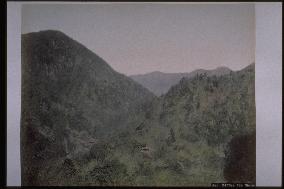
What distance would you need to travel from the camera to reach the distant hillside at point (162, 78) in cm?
399

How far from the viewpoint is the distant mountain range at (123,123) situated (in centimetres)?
401

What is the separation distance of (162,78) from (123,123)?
0.53 metres

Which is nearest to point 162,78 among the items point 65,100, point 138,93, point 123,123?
point 138,93

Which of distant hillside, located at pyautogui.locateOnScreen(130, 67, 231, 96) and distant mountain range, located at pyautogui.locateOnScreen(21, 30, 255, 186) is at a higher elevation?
distant hillside, located at pyautogui.locateOnScreen(130, 67, 231, 96)

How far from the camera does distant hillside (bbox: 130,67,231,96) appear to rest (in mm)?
3988

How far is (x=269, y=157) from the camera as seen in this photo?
13.0 feet

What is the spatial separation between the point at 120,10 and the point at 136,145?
1.20 meters

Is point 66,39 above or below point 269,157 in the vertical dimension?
above

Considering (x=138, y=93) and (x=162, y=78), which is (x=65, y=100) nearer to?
(x=138, y=93)

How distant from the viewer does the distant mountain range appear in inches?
158

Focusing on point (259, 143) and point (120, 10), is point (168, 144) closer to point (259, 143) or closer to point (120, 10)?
point (259, 143)

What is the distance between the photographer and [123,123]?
13.3 feet

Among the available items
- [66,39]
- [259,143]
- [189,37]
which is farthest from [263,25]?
[66,39]

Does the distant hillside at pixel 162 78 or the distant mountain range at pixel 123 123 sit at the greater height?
the distant hillside at pixel 162 78
